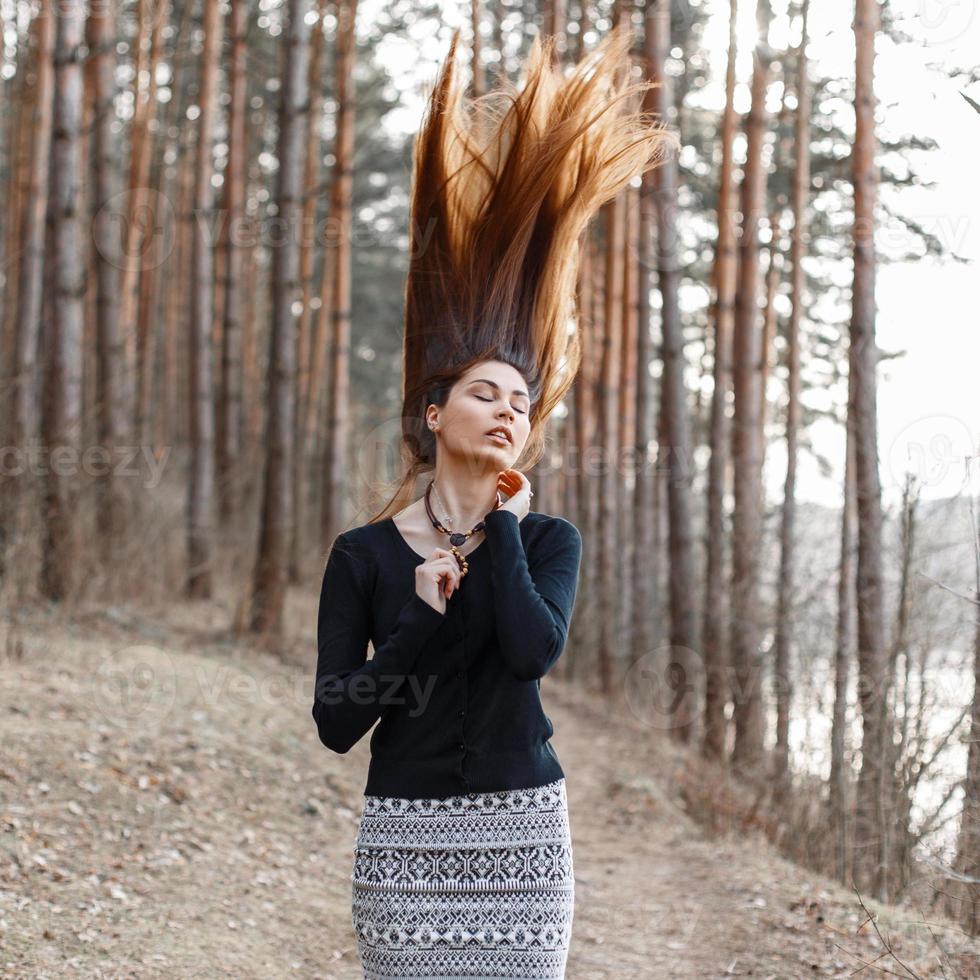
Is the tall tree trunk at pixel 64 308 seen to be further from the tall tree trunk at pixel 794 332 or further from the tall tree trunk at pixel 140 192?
the tall tree trunk at pixel 794 332

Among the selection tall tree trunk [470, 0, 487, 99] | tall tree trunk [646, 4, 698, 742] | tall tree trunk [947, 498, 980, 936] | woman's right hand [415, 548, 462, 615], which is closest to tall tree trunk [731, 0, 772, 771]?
tall tree trunk [646, 4, 698, 742]

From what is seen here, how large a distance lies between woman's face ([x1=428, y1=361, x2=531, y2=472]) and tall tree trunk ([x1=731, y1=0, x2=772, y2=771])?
22.9ft

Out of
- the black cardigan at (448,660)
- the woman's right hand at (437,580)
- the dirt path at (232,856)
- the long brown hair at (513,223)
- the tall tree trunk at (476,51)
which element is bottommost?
the dirt path at (232,856)

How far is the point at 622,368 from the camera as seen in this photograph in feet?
51.3

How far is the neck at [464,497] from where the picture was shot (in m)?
2.89

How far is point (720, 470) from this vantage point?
10977 millimetres

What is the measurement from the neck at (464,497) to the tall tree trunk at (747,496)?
6.96 meters

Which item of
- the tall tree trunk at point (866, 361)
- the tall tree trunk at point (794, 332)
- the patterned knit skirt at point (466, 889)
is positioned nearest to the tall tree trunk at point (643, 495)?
the tall tree trunk at point (794, 332)

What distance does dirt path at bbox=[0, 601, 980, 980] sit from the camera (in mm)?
4738

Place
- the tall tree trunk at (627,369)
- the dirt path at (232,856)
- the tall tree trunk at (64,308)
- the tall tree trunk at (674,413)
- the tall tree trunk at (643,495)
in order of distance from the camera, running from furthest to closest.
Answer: the tall tree trunk at (627,369) < the tall tree trunk at (643,495) < the tall tree trunk at (674,413) < the tall tree trunk at (64,308) < the dirt path at (232,856)

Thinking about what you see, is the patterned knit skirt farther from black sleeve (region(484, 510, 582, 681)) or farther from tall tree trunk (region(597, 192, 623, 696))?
tall tree trunk (region(597, 192, 623, 696))

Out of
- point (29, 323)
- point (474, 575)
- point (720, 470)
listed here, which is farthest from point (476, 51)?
point (474, 575)

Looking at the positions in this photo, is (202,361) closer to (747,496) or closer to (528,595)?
(747,496)

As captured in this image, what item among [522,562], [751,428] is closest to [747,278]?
[751,428]
